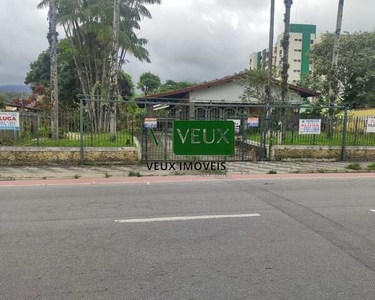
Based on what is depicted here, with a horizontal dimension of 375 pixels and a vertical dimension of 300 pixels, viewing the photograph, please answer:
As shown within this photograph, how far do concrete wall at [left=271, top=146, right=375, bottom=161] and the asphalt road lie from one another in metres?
6.27

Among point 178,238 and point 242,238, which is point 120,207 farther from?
point 242,238

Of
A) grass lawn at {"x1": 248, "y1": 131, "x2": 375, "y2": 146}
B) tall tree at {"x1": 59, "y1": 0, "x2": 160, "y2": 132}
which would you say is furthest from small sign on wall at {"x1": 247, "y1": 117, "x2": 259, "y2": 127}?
tall tree at {"x1": 59, "y1": 0, "x2": 160, "y2": 132}

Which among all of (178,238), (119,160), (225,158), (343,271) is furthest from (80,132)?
(343,271)

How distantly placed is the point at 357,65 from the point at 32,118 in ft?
85.4

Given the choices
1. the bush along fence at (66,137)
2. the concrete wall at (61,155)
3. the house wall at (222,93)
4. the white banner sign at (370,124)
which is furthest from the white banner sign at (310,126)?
the house wall at (222,93)

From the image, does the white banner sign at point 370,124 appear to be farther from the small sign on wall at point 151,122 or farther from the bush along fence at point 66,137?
the bush along fence at point 66,137

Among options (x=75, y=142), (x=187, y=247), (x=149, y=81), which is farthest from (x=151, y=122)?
(x=149, y=81)

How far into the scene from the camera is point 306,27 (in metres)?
90.6

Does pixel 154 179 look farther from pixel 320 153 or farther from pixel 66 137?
pixel 320 153

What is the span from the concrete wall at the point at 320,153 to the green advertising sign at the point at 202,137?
2487 millimetres

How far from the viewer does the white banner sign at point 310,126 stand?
13.7m

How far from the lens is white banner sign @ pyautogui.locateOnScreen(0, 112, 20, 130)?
469 inches

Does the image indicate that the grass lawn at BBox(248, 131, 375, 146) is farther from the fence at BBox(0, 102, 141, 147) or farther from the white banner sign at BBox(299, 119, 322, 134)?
the fence at BBox(0, 102, 141, 147)

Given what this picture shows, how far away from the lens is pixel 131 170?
1134cm
